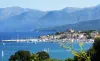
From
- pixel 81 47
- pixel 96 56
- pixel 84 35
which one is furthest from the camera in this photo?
pixel 84 35

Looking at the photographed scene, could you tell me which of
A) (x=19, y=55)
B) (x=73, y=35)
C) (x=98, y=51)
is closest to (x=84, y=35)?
(x=73, y=35)

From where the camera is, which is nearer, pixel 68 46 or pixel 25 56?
pixel 68 46

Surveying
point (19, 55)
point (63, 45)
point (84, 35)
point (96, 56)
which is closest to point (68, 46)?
point (63, 45)

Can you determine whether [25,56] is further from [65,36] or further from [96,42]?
[65,36]

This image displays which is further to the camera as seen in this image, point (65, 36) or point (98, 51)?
point (65, 36)

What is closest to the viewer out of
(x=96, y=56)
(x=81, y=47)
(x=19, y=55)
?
(x=81, y=47)

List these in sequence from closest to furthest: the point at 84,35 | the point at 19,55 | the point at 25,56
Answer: the point at 25,56 < the point at 19,55 < the point at 84,35

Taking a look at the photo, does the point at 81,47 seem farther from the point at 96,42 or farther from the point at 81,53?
the point at 96,42

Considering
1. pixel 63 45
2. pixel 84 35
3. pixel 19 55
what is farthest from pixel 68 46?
pixel 84 35

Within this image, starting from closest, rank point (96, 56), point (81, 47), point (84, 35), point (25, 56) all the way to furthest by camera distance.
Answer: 1. point (81, 47)
2. point (96, 56)
3. point (25, 56)
4. point (84, 35)
